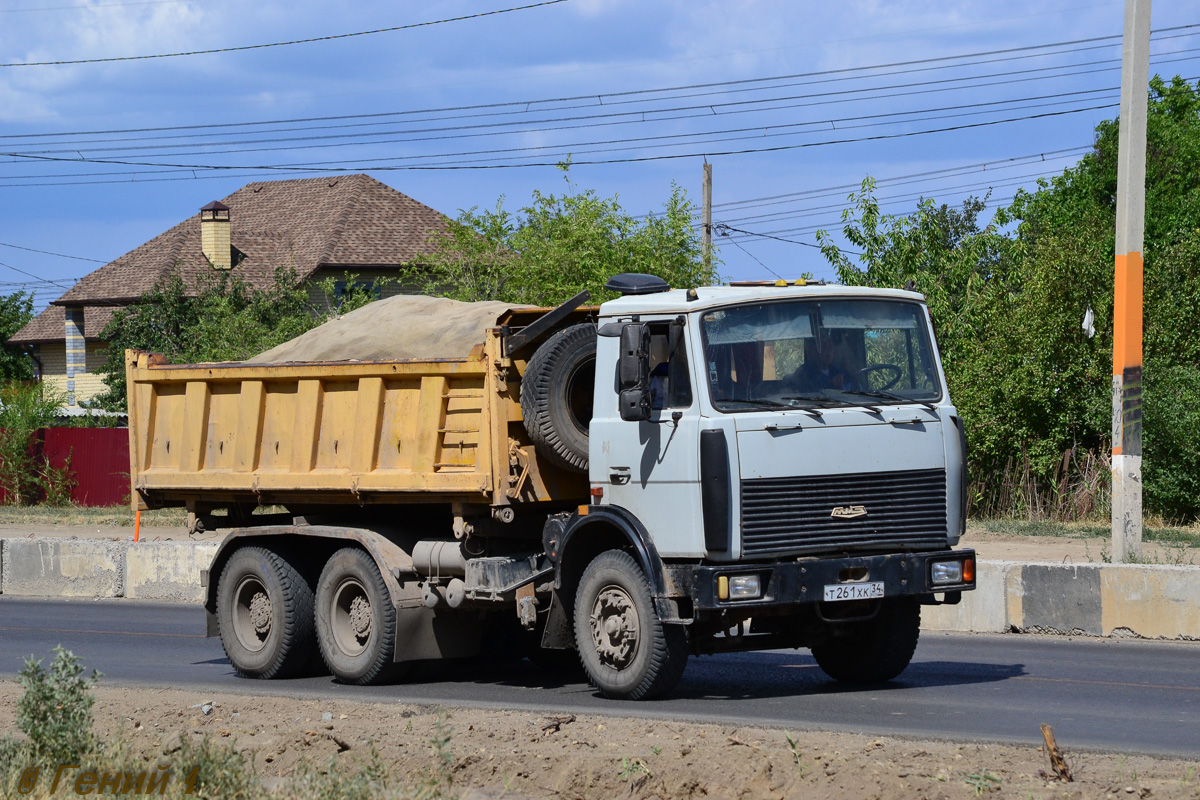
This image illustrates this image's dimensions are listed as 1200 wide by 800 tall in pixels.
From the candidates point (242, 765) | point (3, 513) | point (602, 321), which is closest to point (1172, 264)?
point (602, 321)

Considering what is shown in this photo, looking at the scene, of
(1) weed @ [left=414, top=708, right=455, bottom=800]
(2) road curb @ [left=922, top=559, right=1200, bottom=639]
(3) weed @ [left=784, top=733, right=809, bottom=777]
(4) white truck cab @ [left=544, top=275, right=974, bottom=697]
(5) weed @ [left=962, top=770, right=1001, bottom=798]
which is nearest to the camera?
(1) weed @ [left=414, top=708, right=455, bottom=800]

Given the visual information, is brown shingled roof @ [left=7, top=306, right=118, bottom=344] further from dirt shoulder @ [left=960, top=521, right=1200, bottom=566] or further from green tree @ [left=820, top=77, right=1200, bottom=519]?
dirt shoulder @ [left=960, top=521, right=1200, bottom=566]

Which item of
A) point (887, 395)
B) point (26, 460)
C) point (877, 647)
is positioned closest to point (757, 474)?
point (887, 395)

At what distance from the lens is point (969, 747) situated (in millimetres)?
7305

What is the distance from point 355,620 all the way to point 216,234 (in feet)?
148

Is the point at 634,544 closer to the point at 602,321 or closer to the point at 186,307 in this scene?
the point at 602,321

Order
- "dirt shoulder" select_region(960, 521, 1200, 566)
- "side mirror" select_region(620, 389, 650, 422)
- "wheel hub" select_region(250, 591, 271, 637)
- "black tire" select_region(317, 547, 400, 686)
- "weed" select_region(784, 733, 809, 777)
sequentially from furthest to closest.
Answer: "dirt shoulder" select_region(960, 521, 1200, 566)
"wheel hub" select_region(250, 591, 271, 637)
"black tire" select_region(317, 547, 400, 686)
"side mirror" select_region(620, 389, 650, 422)
"weed" select_region(784, 733, 809, 777)

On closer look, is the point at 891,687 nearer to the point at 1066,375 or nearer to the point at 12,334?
the point at 1066,375

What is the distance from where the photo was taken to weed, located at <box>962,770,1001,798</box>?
248 inches

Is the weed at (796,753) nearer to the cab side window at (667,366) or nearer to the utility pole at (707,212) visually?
the cab side window at (667,366)

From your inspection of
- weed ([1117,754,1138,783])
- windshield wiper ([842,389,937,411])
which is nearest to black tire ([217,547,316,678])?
windshield wiper ([842,389,937,411])

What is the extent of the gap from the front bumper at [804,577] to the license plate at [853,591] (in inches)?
1.0

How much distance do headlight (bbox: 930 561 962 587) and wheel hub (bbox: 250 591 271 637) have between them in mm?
5328

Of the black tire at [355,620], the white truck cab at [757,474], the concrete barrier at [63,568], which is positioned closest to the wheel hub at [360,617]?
the black tire at [355,620]
